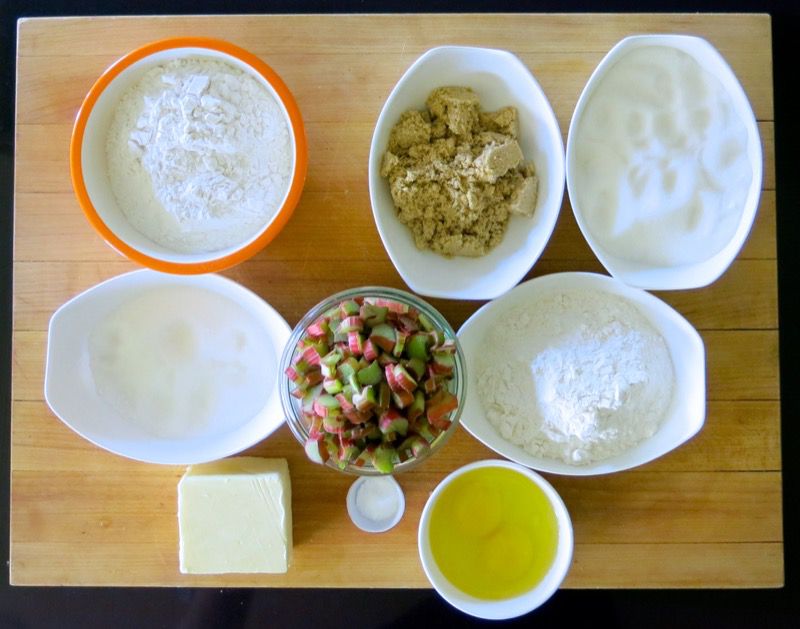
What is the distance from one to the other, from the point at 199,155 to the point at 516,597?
2.59 ft

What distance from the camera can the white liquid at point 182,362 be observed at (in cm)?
110

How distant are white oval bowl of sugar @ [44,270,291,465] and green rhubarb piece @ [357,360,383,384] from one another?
24cm

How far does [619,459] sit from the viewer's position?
1.05 metres

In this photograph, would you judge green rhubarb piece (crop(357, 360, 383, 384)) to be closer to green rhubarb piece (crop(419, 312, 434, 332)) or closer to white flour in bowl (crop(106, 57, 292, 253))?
green rhubarb piece (crop(419, 312, 434, 332))

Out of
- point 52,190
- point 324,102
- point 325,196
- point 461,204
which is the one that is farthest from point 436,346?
point 52,190

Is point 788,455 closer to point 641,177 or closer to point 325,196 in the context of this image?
point 641,177

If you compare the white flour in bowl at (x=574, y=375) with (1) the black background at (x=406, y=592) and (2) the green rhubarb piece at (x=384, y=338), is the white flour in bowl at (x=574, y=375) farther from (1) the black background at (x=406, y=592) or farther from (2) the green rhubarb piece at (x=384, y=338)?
(1) the black background at (x=406, y=592)

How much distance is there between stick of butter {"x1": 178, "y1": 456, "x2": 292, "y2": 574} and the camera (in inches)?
42.2

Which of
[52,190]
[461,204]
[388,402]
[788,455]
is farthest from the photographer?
[788,455]

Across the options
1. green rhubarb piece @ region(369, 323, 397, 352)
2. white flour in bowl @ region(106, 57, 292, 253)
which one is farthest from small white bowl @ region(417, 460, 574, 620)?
white flour in bowl @ region(106, 57, 292, 253)

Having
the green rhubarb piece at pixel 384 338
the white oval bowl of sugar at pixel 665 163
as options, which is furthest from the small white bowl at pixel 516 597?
the white oval bowl of sugar at pixel 665 163

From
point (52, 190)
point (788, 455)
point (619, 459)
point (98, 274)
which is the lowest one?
point (788, 455)

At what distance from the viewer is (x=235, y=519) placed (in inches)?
42.7

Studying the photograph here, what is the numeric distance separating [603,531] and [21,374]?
3.13 feet
